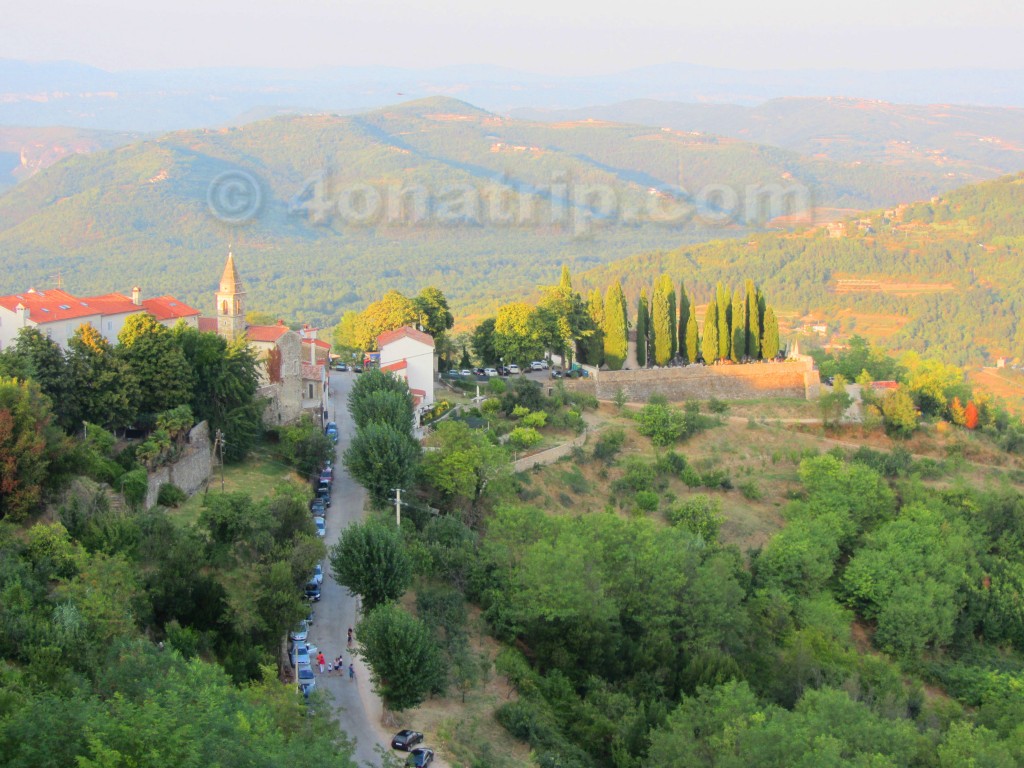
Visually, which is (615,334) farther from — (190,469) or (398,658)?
(398,658)

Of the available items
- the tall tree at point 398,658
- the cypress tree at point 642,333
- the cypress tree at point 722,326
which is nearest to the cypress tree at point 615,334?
the cypress tree at point 642,333

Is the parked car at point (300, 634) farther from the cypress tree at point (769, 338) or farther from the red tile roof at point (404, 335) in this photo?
the cypress tree at point (769, 338)

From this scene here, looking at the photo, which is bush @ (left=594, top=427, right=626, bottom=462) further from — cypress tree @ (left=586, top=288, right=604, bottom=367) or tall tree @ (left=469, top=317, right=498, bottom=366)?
tall tree @ (left=469, top=317, right=498, bottom=366)

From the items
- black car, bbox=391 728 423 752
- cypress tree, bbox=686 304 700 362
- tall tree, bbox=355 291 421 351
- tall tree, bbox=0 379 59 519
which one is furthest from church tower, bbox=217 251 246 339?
black car, bbox=391 728 423 752

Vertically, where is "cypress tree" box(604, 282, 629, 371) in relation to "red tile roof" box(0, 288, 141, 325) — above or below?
below

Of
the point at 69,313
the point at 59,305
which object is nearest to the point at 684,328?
the point at 69,313
